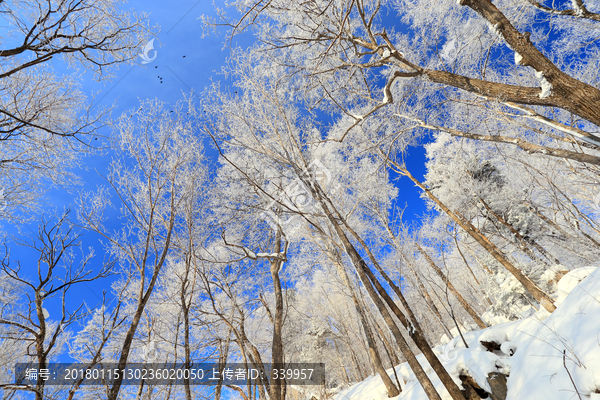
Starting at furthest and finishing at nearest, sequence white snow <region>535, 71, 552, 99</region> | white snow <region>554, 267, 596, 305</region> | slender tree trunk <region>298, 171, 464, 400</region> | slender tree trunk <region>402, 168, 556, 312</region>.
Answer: slender tree trunk <region>402, 168, 556, 312</region> < white snow <region>554, 267, 596, 305</region> < slender tree trunk <region>298, 171, 464, 400</region> < white snow <region>535, 71, 552, 99</region>

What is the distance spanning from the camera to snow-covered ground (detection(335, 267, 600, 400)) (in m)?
2.36

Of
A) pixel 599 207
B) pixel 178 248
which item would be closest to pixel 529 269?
pixel 599 207

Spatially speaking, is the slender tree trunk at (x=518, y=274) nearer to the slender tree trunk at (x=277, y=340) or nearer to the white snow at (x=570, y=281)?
the white snow at (x=570, y=281)

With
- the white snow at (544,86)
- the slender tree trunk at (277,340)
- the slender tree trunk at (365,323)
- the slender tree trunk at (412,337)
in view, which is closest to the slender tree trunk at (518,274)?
the slender tree trunk at (365,323)

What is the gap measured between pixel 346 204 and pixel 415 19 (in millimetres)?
5385

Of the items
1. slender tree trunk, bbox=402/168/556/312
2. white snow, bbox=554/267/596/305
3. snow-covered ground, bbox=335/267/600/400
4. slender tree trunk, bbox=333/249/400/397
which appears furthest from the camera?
slender tree trunk, bbox=402/168/556/312

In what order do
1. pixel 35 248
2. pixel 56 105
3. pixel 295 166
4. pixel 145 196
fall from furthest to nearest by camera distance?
pixel 145 196 < pixel 295 166 < pixel 35 248 < pixel 56 105

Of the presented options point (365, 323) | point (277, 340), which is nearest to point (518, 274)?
point (365, 323)

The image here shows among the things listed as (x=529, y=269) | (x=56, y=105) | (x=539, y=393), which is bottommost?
(x=539, y=393)

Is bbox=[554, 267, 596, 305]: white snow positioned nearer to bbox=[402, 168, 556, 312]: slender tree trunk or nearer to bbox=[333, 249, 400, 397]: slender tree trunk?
bbox=[402, 168, 556, 312]: slender tree trunk

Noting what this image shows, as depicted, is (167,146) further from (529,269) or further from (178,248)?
(529,269)

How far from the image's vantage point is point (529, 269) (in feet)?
33.4

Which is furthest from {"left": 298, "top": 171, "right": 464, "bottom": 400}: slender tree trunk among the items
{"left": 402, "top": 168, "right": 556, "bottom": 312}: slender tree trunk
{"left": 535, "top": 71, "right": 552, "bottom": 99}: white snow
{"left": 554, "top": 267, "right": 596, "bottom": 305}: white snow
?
{"left": 402, "top": 168, "right": 556, "bottom": 312}: slender tree trunk

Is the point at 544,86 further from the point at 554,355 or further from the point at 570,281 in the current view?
the point at 570,281
